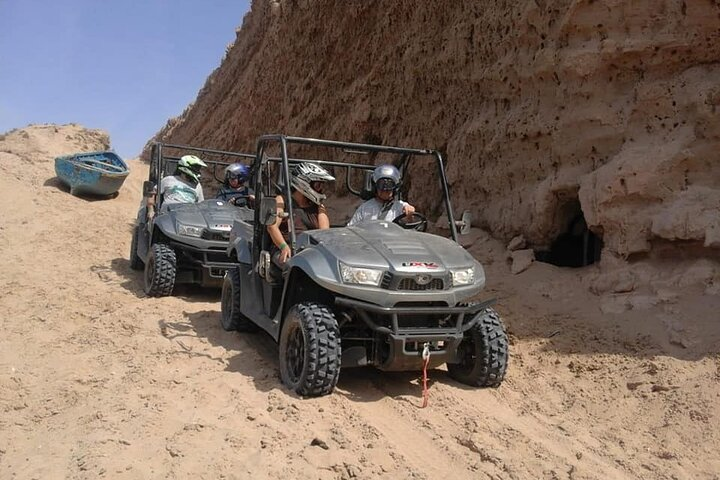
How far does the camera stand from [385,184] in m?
5.59

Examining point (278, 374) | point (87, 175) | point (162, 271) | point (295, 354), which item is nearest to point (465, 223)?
point (295, 354)

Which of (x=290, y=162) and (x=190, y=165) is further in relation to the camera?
(x=190, y=165)

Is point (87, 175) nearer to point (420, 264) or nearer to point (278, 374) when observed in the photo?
point (278, 374)

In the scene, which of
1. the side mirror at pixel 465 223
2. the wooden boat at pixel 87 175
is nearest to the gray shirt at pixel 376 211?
the side mirror at pixel 465 223

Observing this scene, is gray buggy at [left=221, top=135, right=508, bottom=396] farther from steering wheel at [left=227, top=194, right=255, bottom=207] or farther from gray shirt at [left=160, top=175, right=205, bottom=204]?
gray shirt at [left=160, top=175, right=205, bottom=204]

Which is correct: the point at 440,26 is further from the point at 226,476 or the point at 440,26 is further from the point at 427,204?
the point at 226,476

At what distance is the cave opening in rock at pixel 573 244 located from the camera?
7.19 meters

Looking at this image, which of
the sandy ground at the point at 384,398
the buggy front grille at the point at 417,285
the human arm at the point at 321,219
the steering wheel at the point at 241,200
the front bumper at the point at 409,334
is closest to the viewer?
the sandy ground at the point at 384,398

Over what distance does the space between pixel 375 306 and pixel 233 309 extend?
2.22 m

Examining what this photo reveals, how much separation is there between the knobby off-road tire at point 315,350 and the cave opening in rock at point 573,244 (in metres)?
3.60

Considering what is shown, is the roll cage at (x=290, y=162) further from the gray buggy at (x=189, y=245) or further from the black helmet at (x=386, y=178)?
the gray buggy at (x=189, y=245)

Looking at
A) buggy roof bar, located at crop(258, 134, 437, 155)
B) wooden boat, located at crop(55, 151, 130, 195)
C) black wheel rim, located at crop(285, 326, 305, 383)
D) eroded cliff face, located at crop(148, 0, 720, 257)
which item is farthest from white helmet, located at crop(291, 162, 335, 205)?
wooden boat, located at crop(55, 151, 130, 195)

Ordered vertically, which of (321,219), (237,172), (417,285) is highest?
(237,172)

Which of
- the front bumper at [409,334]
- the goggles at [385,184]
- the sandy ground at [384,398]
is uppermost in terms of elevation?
the goggles at [385,184]
